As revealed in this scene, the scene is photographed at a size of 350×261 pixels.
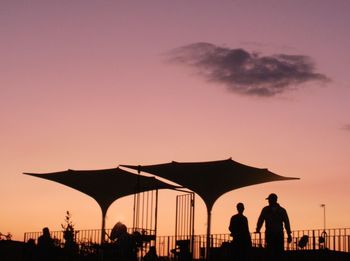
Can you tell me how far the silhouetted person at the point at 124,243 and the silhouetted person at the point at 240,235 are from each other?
5.75 metres

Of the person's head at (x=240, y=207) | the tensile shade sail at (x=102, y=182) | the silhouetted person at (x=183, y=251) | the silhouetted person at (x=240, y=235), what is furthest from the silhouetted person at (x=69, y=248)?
the person's head at (x=240, y=207)

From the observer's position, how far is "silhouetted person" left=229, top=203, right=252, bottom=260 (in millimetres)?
17469

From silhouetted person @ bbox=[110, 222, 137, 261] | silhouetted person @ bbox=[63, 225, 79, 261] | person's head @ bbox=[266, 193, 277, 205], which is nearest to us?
person's head @ bbox=[266, 193, 277, 205]

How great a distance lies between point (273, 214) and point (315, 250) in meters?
3.93

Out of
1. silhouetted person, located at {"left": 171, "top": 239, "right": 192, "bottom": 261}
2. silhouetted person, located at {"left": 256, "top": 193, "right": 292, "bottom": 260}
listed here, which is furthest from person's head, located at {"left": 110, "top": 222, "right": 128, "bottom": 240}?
silhouetted person, located at {"left": 256, "top": 193, "right": 292, "bottom": 260}

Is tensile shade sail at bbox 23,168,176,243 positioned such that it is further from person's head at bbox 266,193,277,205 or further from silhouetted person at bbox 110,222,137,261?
person's head at bbox 266,193,277,205

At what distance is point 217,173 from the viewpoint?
1003 inches

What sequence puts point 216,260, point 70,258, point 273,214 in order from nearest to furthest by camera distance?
point 273,214 → point 216,260 → point 70,258

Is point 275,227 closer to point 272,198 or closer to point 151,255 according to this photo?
point 272,198

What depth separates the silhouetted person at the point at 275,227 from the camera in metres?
17.2

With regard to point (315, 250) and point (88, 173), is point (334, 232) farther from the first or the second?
point (88, 173)

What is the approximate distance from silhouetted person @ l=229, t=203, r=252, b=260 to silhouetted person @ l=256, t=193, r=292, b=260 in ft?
1.25

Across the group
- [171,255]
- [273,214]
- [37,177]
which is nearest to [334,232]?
[273,214]

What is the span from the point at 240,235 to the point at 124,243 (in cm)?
594
